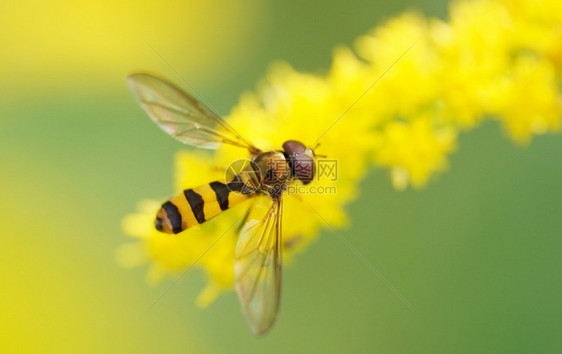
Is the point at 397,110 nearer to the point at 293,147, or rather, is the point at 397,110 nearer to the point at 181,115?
the point at 293,147

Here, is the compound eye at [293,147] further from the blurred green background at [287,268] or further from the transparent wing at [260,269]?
the blurred green background at [287,268]

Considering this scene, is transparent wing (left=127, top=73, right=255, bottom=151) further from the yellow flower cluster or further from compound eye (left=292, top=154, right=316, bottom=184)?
compound eye (left=292, top=154, right=316, bottom=184)

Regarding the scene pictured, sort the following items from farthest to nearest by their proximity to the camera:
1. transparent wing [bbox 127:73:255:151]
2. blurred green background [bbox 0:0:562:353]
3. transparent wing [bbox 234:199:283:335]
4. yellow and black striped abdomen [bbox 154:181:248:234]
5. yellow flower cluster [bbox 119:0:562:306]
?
blurred green background [bbox 0:0:562:353] < yellow flower cluster [bbox 119:0:562:306] < transparent wing [bbox 127:73:255:151] < yellow and black striped abdomen [bbox 154:181:248:234] < transparent wing [bbox 234:199:283:335]

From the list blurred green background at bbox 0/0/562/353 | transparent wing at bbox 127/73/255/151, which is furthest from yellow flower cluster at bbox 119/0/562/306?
blurred green background at bbox 0/0/562/353

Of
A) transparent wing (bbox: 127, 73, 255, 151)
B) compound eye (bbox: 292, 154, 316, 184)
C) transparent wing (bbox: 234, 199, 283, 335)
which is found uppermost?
transparent wing (bbox: 127, 73, 255, 151)

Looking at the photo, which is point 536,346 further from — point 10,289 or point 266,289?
point 10,289

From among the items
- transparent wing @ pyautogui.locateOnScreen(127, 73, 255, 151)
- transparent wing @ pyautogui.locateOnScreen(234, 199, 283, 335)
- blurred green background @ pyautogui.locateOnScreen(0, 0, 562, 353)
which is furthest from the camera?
blurred green background @ pyautogui.locateOnScreen(0, 0, 562, 353)

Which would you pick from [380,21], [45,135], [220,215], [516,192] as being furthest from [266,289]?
[380,21]

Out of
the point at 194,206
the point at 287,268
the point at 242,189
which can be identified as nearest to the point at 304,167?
the point at 242,189
